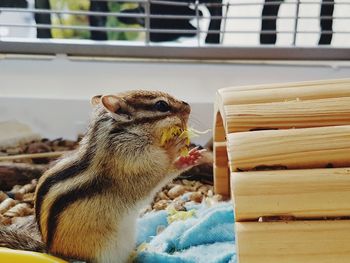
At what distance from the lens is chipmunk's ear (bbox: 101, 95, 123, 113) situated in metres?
1.08

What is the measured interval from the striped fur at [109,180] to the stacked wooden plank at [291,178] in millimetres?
196

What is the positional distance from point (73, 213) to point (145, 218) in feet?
1.12

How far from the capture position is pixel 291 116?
0.93 m

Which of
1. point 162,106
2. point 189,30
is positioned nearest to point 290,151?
point 162,106

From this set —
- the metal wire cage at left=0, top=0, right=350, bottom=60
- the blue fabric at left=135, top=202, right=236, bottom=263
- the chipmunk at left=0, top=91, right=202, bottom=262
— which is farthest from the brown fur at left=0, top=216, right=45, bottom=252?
the metal wire cage at left=0, top=0, right=350, bottom=60

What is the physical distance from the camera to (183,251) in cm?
118

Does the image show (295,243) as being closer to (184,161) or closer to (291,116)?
(291,116)

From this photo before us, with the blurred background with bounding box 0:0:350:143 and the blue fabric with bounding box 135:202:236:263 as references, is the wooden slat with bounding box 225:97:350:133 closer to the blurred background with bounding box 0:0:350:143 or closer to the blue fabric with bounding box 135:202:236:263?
the blue fabric with bounding box 135:202:236:263

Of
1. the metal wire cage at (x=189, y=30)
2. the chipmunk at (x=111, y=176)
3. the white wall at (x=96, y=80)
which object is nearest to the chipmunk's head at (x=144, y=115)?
the chipmunk at (x=111, y=176)

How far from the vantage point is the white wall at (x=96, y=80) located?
1735 millimetres

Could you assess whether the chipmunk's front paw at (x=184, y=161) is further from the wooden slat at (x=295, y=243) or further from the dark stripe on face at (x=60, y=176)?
the wooden slat at (x=295, y=243)

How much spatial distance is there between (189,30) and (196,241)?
0.66 metres

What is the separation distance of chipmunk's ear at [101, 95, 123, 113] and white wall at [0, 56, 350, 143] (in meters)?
0.62

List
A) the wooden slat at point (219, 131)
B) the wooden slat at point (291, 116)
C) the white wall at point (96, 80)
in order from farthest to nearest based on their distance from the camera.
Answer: the white wall at point (96, 80) < the wooden slat at point (219, 131) < the wooden slat at point (291, 116)
